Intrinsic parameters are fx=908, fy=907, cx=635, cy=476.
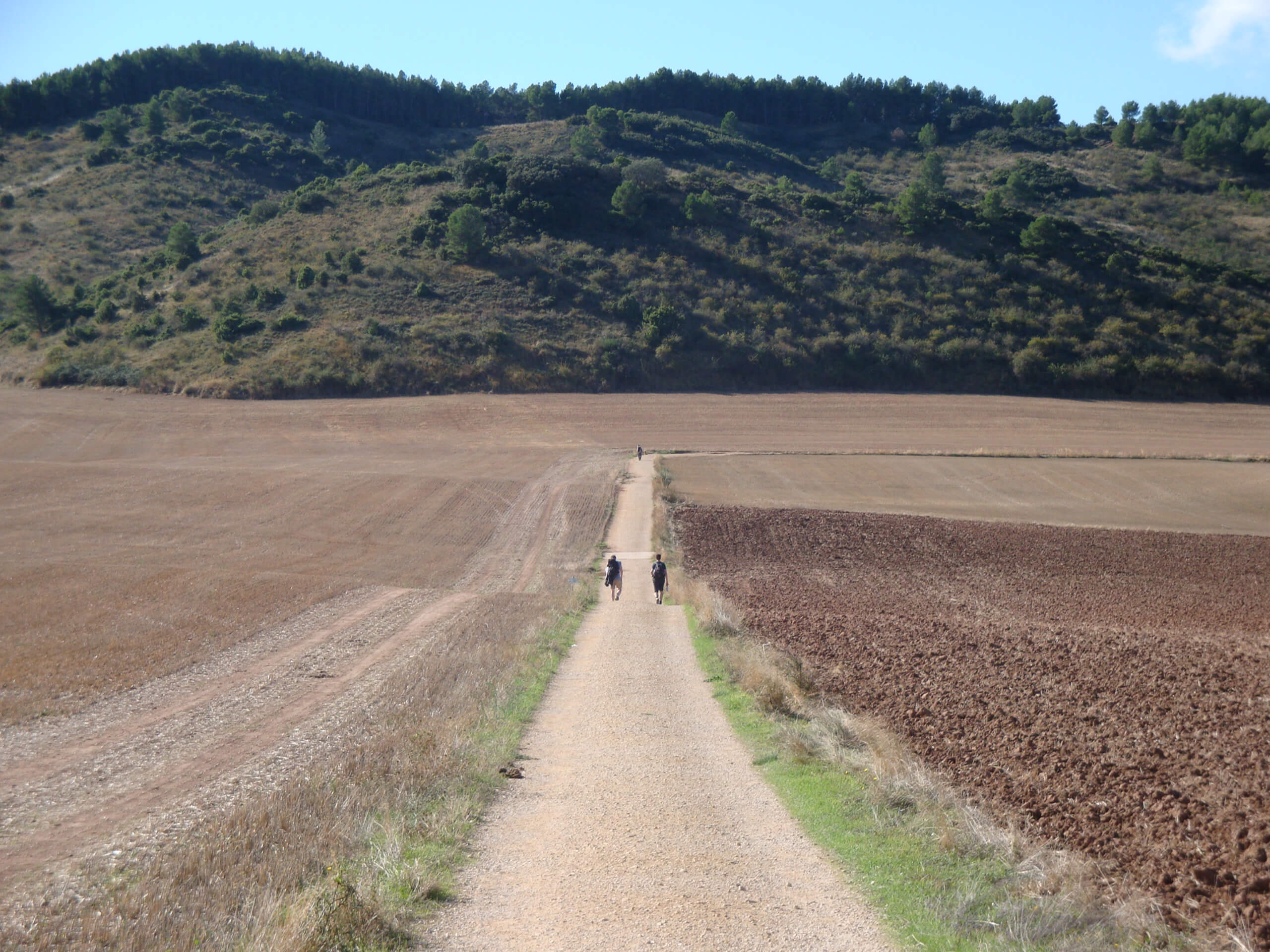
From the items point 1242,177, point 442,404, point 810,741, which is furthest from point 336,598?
point 1242,177

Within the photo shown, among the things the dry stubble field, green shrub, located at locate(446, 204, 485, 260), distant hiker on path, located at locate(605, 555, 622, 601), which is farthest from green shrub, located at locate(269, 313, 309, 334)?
distant hiker on path, located at locate(605, 555, 622, 601)

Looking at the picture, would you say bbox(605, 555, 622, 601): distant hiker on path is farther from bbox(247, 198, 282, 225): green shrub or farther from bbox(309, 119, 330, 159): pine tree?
bbox(309, 119, 330, 159): pine tree

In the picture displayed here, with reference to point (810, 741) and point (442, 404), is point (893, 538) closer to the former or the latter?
point (810, 741)

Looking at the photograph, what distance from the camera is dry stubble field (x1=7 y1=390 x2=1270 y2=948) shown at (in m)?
9.11

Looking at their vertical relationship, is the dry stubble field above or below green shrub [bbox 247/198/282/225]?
below

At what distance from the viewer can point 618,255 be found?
88125mm

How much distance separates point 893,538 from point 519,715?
21992mm

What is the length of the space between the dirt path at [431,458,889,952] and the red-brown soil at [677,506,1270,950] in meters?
1.91

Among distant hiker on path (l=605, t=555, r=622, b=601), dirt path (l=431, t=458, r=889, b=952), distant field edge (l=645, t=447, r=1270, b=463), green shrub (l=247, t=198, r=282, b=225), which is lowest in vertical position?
distant hiker on path (l=605, t=555, r=622, b=601)

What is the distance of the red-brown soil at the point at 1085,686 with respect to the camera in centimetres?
636

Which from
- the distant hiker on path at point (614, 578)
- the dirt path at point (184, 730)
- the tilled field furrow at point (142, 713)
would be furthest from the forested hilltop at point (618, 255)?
the tilled field furrow at point (142, 713)

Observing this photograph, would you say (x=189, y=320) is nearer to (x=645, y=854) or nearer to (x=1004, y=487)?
(x=1004, y=487)

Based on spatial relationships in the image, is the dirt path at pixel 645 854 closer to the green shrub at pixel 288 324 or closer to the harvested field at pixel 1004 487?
the harvested field at pixel 1004 487

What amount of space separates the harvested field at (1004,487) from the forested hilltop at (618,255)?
24.3 metres
